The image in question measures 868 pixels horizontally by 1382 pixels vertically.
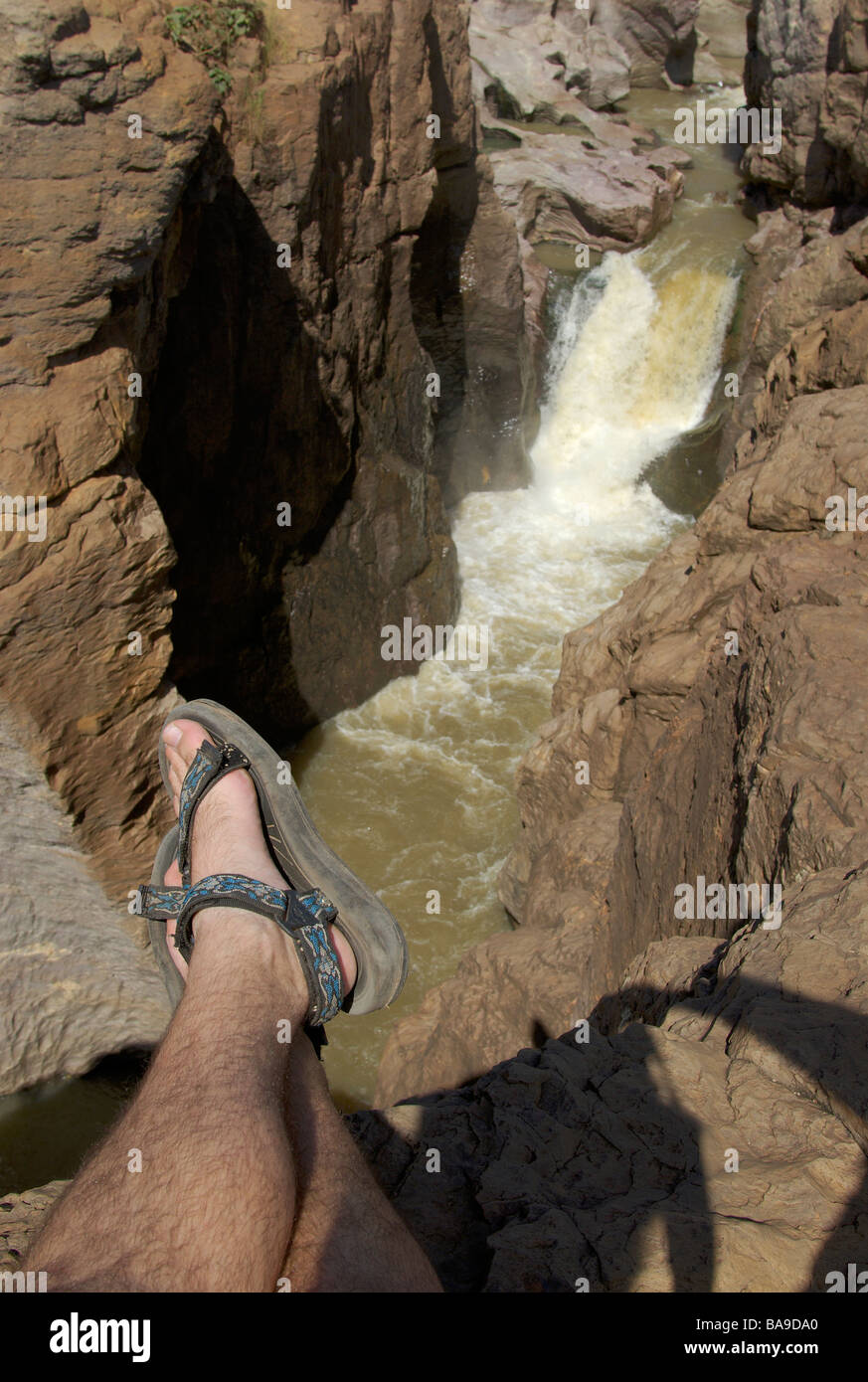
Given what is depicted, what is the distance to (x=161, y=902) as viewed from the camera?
2.26 m

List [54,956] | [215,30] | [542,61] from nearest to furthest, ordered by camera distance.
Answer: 1. [54,956]
2. [215,30]
3. [542,61]

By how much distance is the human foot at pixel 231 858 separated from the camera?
2.08 metres

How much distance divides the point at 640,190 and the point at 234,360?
9.31 metres

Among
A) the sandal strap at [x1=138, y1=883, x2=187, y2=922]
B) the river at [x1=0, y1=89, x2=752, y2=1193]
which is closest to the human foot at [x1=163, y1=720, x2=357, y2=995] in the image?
the sandal strap at [x1=138, y1=883, x2=187, y2=922]

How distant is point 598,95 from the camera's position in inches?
656

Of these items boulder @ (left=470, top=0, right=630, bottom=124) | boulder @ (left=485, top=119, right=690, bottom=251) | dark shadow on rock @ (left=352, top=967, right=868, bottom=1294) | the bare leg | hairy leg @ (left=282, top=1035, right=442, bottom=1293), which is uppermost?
boulder @ (left=470, top=0, right=630, bottom=124)

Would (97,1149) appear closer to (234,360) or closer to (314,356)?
(234,360)

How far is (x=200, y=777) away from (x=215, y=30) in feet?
16.0

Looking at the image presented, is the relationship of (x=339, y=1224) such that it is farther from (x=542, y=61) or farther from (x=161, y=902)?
(x=542, y=61)

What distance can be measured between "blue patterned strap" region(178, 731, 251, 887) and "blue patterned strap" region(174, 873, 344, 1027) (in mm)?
367


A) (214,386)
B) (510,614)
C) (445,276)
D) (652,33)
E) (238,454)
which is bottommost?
(510,614)

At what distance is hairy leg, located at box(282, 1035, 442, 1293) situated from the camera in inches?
53.4

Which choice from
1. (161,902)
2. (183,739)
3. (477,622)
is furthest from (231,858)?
(477,622)

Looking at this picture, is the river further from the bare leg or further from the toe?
the bare leg
